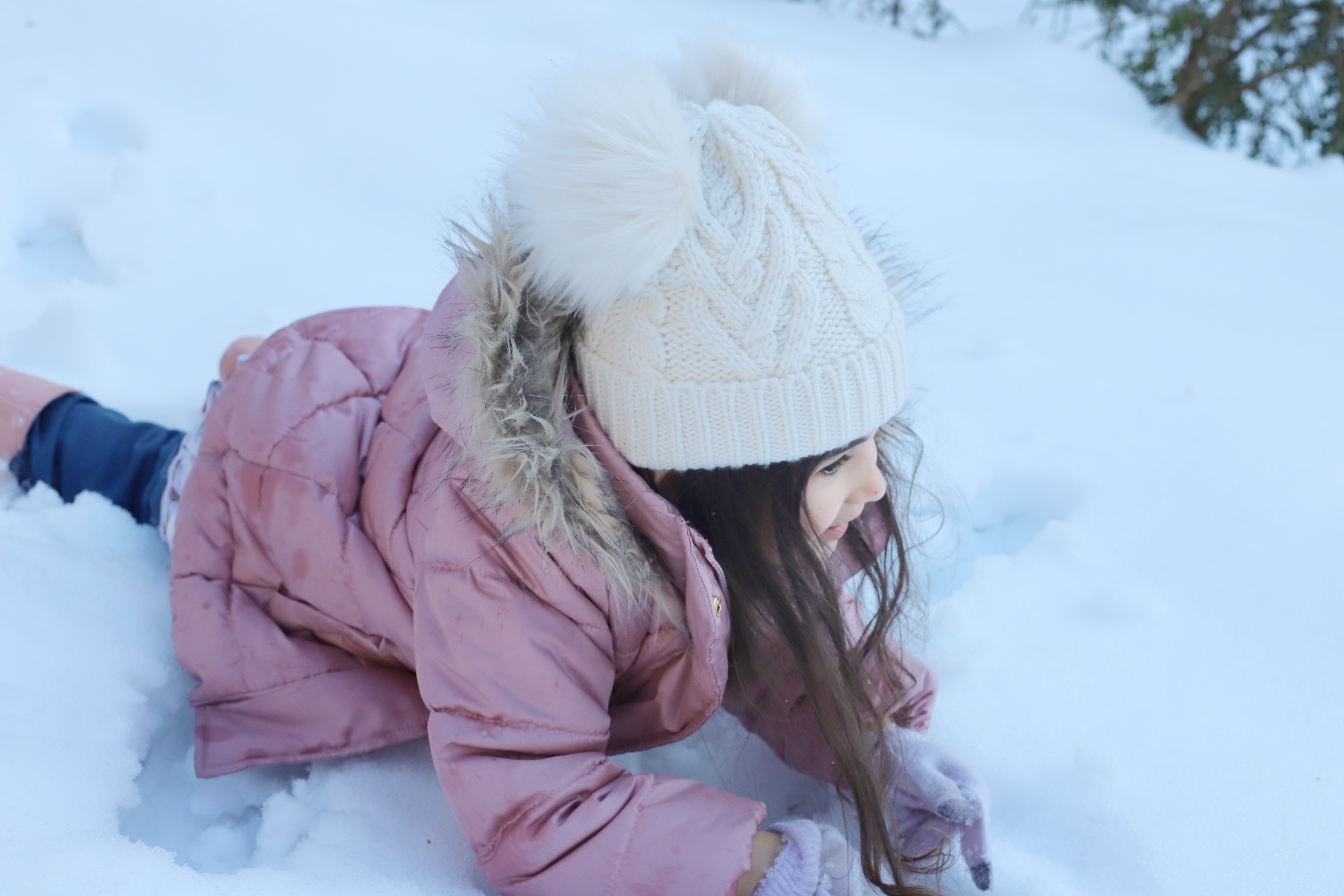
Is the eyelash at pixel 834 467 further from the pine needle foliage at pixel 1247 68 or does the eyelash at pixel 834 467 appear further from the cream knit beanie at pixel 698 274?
the pine needle foliage at pixel 1247 68

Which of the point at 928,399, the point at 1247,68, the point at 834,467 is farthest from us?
the point at 1247,68

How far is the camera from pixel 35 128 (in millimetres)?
1724

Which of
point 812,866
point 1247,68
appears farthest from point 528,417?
point 1247,68

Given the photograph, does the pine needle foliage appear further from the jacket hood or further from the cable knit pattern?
the jacket hood

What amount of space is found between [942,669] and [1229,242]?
1.36 m

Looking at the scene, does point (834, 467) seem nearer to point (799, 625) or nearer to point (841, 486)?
point (841, 486)

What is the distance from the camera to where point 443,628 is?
0.84 metres

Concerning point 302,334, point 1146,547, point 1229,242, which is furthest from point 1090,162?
point 302,334

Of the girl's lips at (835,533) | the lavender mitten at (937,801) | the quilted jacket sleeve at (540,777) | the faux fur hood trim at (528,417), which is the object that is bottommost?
the lavender mitten at (937,801)

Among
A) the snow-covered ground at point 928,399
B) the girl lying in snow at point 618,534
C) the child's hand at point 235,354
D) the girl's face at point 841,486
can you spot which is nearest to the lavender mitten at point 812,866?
the girl lying in snow at point 618,534

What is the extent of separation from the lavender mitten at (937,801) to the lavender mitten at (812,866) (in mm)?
82

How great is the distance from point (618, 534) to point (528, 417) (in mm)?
131

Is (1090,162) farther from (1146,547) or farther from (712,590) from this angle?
(712,590)

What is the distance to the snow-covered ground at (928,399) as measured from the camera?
3.08ft
